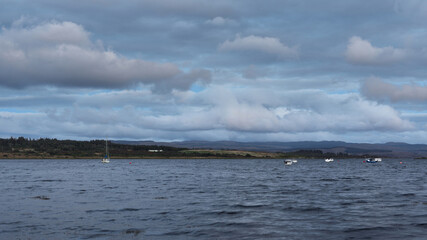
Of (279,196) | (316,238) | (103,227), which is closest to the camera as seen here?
(316,238)

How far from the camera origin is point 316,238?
3064 cm

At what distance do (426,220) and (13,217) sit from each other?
129ft

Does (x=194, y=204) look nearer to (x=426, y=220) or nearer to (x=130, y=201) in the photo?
(x=130, y=201)

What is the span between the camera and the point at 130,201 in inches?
2104

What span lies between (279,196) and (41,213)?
31.9m

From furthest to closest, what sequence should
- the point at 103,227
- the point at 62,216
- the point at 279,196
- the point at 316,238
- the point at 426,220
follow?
the point at 279,196
the point at 62,216
the point at 426,220
the point at 103,227
the point at 316,238

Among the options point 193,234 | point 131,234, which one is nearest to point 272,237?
point 193,234

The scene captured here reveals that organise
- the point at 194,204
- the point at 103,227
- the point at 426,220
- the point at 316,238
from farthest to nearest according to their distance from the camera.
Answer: the point at 194,204
the point at 426,220
the point at 103,227
the point at 316,238

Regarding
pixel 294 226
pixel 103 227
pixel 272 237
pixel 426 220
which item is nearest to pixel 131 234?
pixel 103 227

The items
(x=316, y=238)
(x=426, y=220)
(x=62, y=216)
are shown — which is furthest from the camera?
(x=62, y=216)

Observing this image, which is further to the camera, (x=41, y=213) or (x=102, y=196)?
(x=102, y=196)

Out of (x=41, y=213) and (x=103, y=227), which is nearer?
(x=103, y=227)

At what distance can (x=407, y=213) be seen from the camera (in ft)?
139

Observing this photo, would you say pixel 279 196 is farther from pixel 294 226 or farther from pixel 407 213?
pixel 294 226
